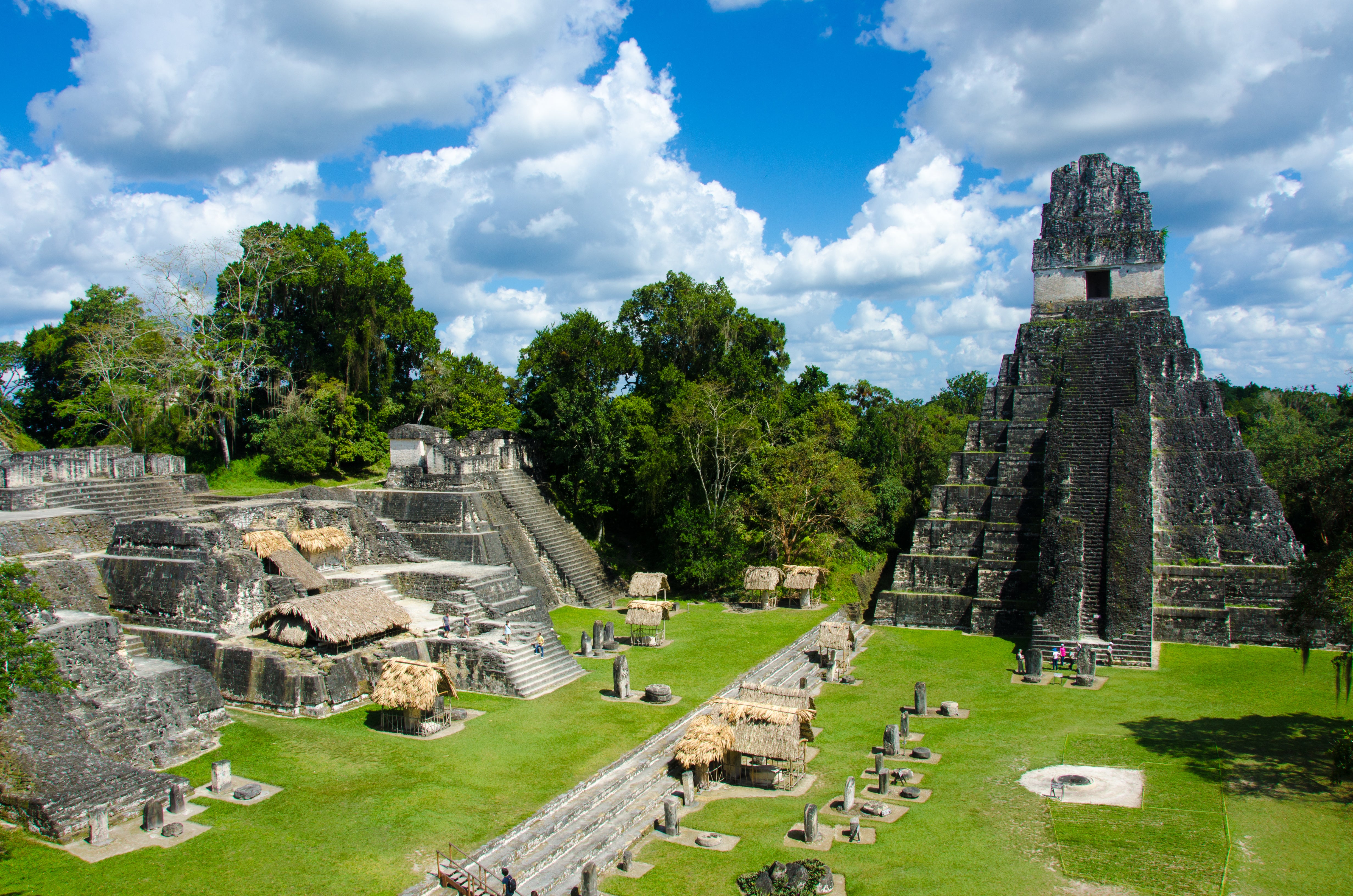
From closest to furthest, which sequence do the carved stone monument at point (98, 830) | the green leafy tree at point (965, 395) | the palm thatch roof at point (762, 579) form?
the carved stone monument at point (98, 830) → the palm thatch roof at point (762, 579) → the green leafy tree at point (965, 395)

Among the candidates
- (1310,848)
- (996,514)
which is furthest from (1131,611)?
(1310,848)

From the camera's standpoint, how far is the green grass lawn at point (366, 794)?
1030cm

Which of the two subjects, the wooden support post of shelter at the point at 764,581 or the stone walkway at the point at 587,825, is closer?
the stone walkway at the point at 587,825

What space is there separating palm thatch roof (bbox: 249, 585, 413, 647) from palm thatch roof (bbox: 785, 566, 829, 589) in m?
12.3

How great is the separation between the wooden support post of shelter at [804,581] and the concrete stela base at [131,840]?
57.5ft

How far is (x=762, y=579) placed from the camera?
2553cm

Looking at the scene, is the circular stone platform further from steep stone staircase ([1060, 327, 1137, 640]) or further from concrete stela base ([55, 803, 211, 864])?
concrete stela base ([55, 803, 211, 864])

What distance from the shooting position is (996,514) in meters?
24.8

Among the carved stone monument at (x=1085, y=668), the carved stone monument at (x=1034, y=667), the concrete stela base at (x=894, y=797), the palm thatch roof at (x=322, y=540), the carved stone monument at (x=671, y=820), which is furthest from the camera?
the palm thatch roof at (x=322, y=540)

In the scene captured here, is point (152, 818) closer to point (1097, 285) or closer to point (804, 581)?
point (804, 581)

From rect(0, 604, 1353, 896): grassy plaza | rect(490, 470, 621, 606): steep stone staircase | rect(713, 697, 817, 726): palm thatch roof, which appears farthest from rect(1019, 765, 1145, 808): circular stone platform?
rect(490, 470, 621, 606): steep stone staircase

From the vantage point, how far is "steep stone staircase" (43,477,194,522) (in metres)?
21.4

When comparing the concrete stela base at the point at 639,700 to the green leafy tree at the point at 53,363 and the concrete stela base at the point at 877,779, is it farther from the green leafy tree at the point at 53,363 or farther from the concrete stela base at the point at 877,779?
the green leafy tree at the point at 53,363

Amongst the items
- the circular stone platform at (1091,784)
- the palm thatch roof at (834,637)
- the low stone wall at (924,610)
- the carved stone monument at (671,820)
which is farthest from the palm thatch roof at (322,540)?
the circular stone platform at (1091,784)
